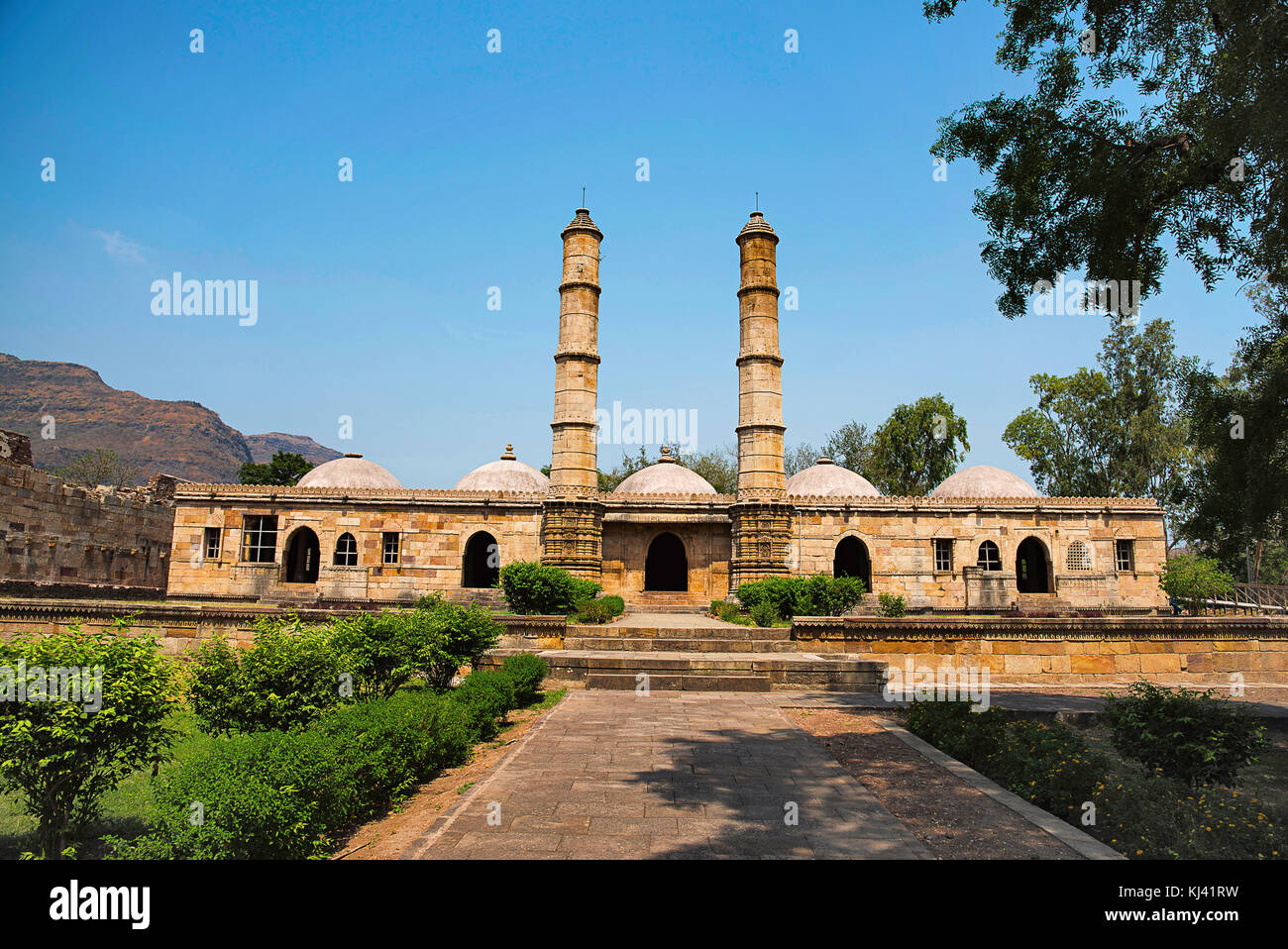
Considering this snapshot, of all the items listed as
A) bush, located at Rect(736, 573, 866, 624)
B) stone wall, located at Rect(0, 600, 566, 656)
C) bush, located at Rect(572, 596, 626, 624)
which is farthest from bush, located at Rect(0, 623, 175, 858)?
bush, located at Rect(736, 573, 866, 624)

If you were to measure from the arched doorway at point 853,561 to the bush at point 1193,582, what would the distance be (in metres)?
9.36

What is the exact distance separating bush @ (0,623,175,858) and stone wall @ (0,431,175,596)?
57.5ft

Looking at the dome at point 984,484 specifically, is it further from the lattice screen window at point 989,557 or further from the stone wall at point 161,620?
the stone wall at point 161,620

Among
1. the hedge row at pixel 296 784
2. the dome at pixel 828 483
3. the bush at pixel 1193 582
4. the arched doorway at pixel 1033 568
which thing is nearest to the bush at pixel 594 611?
the hedge row at pixel 296 784

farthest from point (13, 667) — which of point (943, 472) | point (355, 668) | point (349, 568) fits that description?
point (943, 472)

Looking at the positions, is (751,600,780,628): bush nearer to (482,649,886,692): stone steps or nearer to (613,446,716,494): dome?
(482,649,886,692): stone steps

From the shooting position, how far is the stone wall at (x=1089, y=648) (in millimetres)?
12617

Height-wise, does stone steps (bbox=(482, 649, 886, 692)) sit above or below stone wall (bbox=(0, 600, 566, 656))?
below

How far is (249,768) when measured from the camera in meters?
4.07

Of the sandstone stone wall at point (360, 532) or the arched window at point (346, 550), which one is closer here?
the sandstone stone wall at point (360, 532)

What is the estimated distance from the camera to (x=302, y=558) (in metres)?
25.9

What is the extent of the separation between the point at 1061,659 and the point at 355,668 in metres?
12.0

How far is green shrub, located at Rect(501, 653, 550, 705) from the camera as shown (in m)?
9.55
